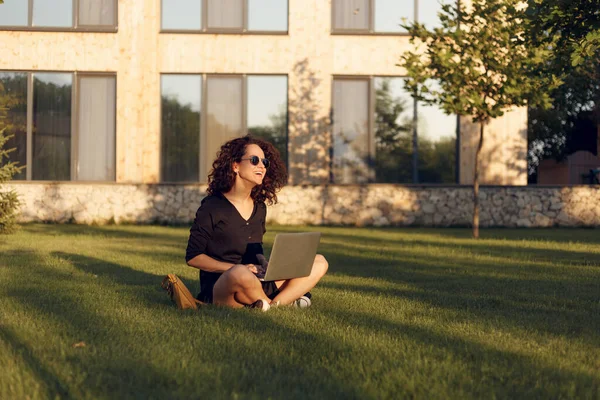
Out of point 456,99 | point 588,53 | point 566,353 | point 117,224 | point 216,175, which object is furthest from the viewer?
point 117,224

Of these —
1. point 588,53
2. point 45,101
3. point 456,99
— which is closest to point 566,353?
point 588,53

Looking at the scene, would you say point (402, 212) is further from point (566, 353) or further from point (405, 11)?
point (566, 353)

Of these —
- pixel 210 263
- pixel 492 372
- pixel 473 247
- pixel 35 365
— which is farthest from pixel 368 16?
pixel 35 365

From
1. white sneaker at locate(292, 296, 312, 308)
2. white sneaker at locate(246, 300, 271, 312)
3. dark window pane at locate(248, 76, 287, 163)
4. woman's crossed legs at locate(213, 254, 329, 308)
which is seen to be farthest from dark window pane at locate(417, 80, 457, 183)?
white sneaker at locate(246, 300, 271, 312)

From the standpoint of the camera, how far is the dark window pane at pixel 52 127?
2514cm

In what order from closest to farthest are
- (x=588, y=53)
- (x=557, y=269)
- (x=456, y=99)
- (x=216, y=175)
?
1. (x=216, y=175)
2. (x=588, y=53)
3. (x=557, y=269)
4. (x=456, y=99)

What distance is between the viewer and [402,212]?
25438 millimetres

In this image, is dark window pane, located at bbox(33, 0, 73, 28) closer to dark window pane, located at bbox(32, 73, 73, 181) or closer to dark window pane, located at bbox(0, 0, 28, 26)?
dark window pane, located at bbox(0, 0, 28, 26)

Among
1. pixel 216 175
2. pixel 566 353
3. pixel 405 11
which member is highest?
pixel 405 11

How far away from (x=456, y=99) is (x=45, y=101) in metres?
12.4

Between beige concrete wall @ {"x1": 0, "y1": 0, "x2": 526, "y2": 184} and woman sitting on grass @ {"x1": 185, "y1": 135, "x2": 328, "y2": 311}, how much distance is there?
17.1 m

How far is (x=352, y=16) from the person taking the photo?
25.5 meters

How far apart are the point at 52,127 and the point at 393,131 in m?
9.85

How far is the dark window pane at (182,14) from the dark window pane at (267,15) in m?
1.50
